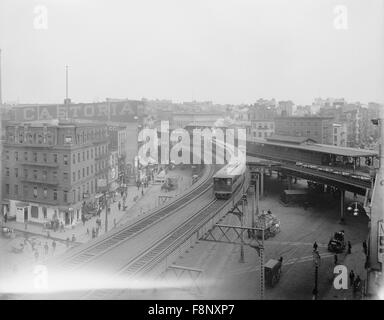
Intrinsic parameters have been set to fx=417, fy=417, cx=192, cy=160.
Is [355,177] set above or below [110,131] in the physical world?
below

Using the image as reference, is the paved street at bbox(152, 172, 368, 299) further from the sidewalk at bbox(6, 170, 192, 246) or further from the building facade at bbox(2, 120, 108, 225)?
the building facade at bbox(2, 120, 108, 225)

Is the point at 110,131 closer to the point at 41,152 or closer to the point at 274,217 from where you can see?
the point at 41,152

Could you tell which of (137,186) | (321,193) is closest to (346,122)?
(321,193)

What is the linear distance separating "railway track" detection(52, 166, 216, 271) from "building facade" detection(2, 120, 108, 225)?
177 cm

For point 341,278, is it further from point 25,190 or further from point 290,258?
point 25,190

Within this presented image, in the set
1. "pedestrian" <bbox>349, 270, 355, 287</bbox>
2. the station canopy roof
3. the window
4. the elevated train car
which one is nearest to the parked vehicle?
"pedestrian" <bbox>349, 270, 355, 287</bbox>

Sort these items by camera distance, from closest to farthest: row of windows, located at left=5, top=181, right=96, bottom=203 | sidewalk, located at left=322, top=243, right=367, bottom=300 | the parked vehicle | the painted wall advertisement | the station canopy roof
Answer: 1. sidewalk, located at left=322, top=243, right=367, bottom=300
2. the painted wall advertisement
3. row of windows, located at left=5, top=181, right=96, bottom=203
4. the parked vehicle
5. the station canopy roof

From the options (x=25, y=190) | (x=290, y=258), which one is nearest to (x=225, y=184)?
(x=290, y=258)

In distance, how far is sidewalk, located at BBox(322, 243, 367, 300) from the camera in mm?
7464

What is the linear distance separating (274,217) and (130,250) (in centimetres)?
579

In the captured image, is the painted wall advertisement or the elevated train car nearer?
the painted wall advertisement

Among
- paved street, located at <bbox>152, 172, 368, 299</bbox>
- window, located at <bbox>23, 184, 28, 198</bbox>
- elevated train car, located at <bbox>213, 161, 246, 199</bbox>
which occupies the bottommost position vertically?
paved street, located at <bbox>152, 172, 368, 299</bbox>

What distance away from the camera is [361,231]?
11.0 metres
